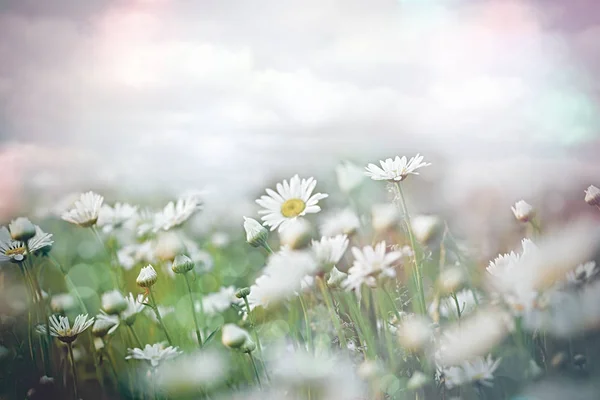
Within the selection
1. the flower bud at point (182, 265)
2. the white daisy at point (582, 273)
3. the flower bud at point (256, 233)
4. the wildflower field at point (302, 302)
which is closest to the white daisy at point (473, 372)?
the wildflower field at point (302, 302)

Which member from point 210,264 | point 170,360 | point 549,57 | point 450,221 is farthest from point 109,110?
point 549,57

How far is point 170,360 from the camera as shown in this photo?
1.31m

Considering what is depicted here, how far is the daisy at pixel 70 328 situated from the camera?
4.45 ft

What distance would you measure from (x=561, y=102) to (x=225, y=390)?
0.91 meters

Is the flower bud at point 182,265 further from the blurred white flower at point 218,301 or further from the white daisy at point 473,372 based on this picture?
the white daisy at point 473,372

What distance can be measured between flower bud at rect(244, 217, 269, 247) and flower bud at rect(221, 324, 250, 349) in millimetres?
174

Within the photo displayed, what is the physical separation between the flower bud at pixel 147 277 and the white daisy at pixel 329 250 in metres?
0.35

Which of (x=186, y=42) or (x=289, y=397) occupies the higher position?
(x=186, y=42)

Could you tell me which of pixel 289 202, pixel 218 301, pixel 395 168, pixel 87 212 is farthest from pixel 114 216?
pixel 395 168

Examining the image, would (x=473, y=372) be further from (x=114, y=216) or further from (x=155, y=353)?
(x=114, y=216)

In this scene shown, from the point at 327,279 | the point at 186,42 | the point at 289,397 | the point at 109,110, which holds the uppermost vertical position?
the point at 186,42

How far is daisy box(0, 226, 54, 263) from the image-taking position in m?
1.38

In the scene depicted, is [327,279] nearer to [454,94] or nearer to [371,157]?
[371,157]

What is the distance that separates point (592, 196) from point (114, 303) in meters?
1.02
